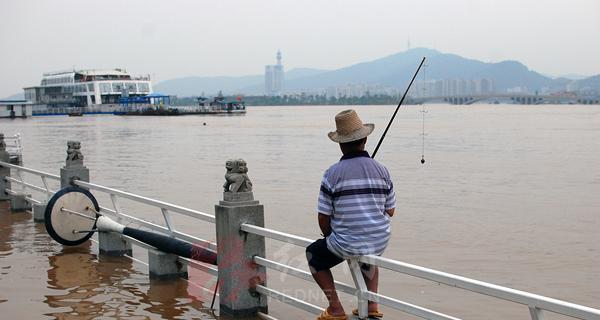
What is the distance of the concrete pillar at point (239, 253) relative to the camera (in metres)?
6.33

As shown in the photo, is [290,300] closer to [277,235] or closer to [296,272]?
[296,272]

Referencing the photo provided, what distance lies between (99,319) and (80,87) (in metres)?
159

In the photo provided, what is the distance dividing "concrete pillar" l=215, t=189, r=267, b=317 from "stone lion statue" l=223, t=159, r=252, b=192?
0.15 feet

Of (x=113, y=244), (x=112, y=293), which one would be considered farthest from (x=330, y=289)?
(x=113, y=244)

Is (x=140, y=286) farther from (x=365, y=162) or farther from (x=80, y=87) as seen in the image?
(x=80, y=87)

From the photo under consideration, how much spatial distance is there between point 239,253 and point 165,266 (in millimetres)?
2223

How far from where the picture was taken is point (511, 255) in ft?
43.8

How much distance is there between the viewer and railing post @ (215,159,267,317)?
6.32 metres

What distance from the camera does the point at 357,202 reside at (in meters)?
4.81

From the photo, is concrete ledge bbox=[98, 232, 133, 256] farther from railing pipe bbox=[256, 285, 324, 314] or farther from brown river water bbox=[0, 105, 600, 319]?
railing pipe bbox=[256, 285, 324, 314]

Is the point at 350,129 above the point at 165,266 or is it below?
above

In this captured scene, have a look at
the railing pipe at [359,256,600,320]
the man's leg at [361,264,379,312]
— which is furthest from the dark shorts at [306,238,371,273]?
the railing pipe at [359,256,600,320]

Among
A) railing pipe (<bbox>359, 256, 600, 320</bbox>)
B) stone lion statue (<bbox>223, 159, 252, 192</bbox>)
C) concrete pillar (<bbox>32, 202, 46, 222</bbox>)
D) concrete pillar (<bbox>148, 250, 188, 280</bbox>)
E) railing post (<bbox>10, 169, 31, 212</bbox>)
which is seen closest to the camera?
railing pipe (<bbox>359, 256, 600, 320</bbox>)

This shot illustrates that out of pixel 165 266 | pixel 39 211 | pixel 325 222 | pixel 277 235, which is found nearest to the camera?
pixel 325 222
